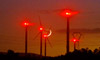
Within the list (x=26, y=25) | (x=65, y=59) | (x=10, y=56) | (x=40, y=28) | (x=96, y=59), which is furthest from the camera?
(x=40, y=28)

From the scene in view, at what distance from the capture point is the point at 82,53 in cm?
6975

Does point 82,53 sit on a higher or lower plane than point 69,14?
lower

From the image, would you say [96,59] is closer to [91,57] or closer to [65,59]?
[91,57]

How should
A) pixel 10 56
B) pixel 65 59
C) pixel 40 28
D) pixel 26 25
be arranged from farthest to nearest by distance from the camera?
pixel 40 28 < pixel 26 25 < pixel 10 56 < pixel 65 59

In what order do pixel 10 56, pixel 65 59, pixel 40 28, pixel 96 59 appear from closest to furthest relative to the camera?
pixel 96 59 < pixel 65 59 < pixel 10 56 < pixel 40 28

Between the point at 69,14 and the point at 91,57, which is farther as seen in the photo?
the point at 69,14

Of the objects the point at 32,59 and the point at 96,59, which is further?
the point at 32,59

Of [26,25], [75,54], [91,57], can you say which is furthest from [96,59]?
[26,25]

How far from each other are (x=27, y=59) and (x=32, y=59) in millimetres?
1198

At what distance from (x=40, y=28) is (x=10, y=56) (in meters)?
54.2

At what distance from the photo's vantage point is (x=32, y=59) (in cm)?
7731

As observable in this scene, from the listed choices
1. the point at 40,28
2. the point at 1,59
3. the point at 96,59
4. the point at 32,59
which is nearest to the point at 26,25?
the point at 40,28

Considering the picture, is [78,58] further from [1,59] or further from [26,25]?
[26,25]

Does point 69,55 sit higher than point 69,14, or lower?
lower
